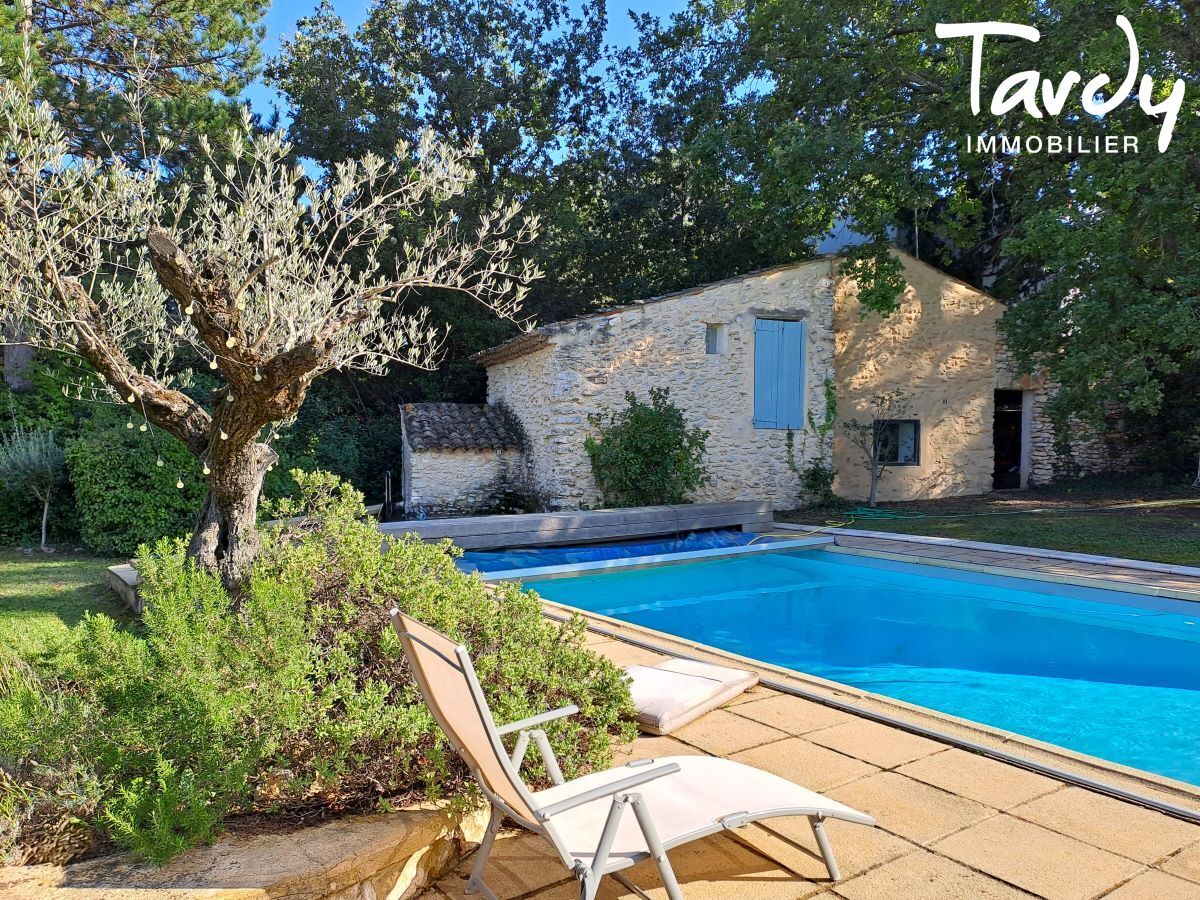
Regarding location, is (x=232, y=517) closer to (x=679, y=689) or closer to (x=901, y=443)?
(x=679, y=689)

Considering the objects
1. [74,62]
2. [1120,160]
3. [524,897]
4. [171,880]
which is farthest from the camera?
[74,62]

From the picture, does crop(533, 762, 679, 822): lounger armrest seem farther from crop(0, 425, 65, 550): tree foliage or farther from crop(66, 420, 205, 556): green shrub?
crop(0, 425, 65, 550): tree foliage

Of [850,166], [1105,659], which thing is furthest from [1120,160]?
[1105,659]

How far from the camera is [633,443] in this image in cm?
1245

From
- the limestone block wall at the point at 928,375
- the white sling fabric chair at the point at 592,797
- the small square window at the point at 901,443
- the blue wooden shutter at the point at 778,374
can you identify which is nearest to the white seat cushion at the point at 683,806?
the white sling fabric chair at the point at 592,797

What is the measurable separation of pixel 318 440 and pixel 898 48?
11606 mm

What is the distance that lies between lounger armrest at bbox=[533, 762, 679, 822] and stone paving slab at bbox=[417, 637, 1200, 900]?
533mm

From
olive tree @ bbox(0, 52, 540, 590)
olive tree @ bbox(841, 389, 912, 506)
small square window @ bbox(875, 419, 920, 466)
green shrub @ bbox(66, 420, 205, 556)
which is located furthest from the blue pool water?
small square window @ bbox(875, 419, 920, 466)

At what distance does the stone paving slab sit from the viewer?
256 cm

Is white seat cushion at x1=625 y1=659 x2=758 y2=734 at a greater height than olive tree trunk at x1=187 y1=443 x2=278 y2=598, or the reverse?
olive tree trunk at x1=187 y1=443 x2=278 y2=598

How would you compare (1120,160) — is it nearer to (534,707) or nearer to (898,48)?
(898,48)

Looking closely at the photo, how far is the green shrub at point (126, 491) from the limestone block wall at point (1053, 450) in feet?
47.8

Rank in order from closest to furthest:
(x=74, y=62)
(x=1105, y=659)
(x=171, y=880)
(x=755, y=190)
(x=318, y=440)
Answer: (x=171, y=880), (x=1105, y=659), (x=74, y=62), (x=318, y=440), (x=755, y=190)

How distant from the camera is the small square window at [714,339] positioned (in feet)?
43.7
